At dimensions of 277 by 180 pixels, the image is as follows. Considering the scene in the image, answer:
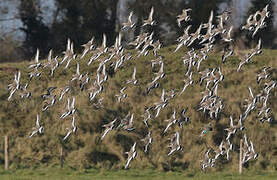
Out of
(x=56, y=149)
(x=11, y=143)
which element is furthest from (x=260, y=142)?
(x=11, y=143)

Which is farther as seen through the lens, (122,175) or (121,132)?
(121,132)

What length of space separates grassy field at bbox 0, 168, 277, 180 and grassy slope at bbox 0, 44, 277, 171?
102cm

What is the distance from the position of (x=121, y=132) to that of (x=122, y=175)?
4003 mm

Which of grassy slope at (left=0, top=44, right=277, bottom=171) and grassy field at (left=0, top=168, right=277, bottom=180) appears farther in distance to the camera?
grassy slope at (left=0, top=44, right=277, bottom=171)

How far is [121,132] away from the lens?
19734mm

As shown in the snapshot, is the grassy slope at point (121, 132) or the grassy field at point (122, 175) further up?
the grassy slope at point (121, 132)

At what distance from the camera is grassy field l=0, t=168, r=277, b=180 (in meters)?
15.3

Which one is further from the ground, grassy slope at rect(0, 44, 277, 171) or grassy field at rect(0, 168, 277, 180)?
grassy slope at rect(0, 44, 277, 171)

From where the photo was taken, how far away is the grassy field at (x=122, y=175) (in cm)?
1530

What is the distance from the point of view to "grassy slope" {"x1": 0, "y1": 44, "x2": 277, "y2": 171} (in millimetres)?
18281

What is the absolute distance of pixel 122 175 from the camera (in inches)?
625

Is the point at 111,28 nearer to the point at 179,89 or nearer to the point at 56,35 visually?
the point at 56,35

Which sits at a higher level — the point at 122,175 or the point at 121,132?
the point at 121,132

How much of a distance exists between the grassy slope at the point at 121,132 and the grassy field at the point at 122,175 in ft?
3.35
